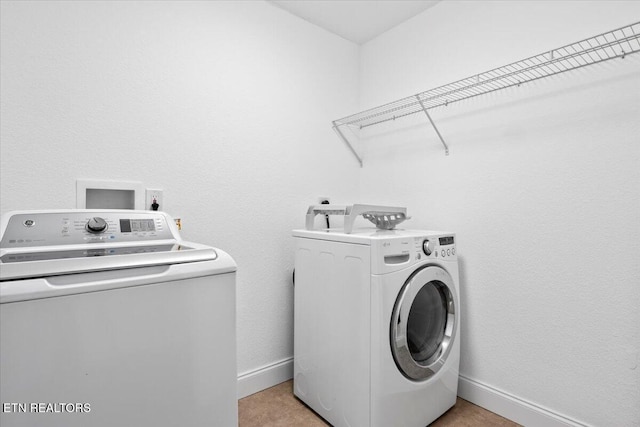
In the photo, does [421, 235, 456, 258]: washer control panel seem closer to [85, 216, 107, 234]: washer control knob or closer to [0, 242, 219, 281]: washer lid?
[0, 242, 219, 281]: washer lid

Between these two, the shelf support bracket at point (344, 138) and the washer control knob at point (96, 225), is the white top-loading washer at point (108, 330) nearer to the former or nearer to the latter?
the washer control knob at point (96, 225)

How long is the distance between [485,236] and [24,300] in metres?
1.92

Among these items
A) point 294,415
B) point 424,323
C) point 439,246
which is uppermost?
point 439,246

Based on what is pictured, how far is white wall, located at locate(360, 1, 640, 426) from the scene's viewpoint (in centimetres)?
136

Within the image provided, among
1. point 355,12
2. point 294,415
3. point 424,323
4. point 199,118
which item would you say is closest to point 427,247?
point 424,323

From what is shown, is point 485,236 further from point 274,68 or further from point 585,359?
point 274,68

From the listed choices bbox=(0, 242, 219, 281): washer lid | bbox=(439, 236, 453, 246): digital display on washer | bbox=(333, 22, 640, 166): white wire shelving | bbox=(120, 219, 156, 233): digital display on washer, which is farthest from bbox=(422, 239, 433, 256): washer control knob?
bbox=(120, 219, 156, 233): digital display on washer

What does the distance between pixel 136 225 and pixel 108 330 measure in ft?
1.86

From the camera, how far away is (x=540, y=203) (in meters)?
1.57

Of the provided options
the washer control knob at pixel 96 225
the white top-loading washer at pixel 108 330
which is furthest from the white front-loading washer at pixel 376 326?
the washer control knob at pixel 96 225

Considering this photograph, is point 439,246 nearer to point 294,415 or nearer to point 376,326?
point 376,326

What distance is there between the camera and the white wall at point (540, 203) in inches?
53.5

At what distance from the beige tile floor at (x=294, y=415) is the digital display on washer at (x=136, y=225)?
1.11 m

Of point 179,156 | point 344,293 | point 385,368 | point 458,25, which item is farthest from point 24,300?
point 458,25
